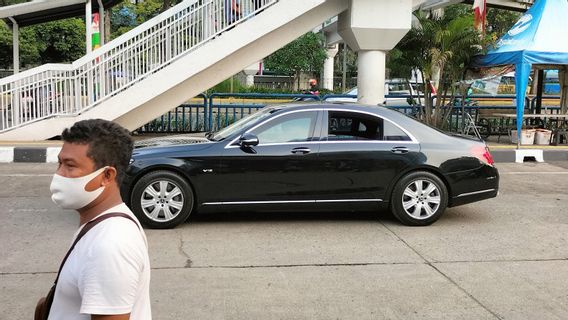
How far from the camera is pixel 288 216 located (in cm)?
768

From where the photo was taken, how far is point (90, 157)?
6.77 ft

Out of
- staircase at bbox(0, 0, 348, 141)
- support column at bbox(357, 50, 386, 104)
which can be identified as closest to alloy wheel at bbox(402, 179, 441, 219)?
staircase at bbox(0, 0, 348, 141)

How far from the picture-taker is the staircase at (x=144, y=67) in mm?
12375

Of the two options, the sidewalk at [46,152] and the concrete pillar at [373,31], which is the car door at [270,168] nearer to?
the sidewalk at [46,152]

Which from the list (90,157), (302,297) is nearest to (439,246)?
(302,297)

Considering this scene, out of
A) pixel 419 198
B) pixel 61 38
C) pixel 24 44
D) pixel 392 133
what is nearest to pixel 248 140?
pixel 392 133

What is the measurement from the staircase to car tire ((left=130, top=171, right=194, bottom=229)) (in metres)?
5.96

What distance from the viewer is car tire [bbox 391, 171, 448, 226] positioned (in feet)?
23.7

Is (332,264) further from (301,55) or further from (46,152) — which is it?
(301,55)

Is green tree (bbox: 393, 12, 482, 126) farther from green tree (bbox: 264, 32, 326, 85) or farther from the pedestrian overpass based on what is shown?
green tree (bbox: 264, 32, 326, 85)

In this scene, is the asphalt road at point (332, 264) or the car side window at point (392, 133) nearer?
the asphalt road at point (332, 264)

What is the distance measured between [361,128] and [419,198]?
1.11 metres

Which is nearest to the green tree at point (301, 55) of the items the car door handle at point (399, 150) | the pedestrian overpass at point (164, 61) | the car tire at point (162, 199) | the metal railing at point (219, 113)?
the metal railing at point (219, 113)

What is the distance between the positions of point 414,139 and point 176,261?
3.33 meters
